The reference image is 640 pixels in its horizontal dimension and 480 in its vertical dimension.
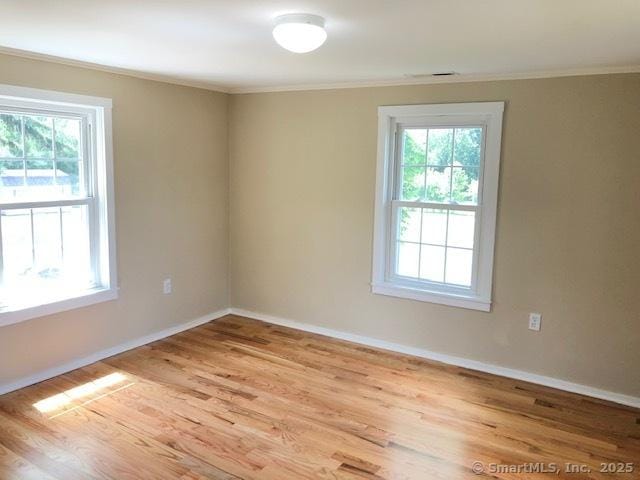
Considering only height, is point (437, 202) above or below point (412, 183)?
below

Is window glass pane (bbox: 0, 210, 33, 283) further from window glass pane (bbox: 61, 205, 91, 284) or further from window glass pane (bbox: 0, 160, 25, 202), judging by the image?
window glass pane (bbox: 61, 205, 91, 284)

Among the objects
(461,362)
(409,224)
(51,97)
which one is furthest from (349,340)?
(51,97)

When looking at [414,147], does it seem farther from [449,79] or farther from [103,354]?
[103,354]

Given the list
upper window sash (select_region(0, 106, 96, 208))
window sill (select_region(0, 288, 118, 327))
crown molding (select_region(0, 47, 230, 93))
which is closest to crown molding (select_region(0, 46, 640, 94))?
crown molding (select_region(0, 47, 230, 93))

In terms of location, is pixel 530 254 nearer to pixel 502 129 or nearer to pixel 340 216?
pixel 502 129

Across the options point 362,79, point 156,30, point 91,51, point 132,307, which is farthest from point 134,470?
point 362,79

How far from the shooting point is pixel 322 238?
450 centimetres

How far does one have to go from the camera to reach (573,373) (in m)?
3.54

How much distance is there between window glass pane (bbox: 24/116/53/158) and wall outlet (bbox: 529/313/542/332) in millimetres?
3530

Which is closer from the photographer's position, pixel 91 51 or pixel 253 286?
pixel 91 51

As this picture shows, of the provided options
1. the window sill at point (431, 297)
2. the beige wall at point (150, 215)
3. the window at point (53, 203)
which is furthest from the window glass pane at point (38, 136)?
the window sill at point (431, 297)

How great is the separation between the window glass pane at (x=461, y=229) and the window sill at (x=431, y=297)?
0.40 metres

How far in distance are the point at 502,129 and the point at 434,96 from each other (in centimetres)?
58

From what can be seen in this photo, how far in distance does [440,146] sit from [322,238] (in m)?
1.27
